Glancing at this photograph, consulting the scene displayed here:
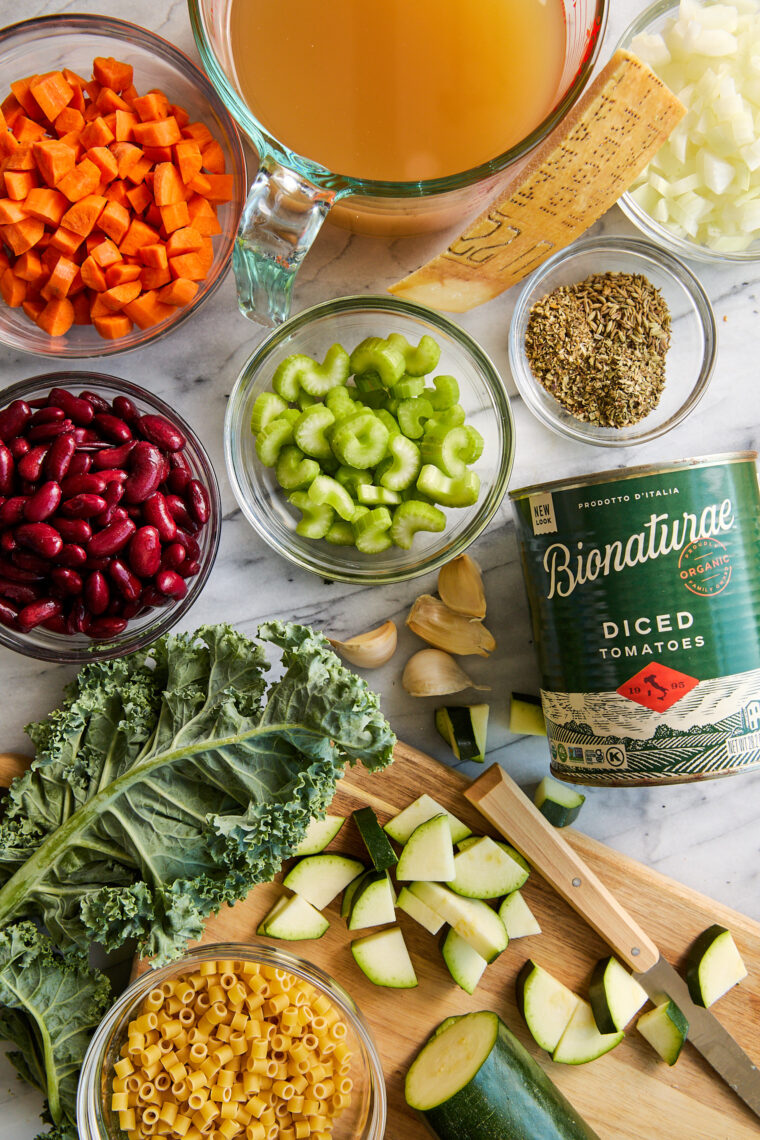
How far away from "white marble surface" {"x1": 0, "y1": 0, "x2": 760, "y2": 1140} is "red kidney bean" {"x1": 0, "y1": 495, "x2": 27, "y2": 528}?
0.37m

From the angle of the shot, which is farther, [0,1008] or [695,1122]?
[695,1122]

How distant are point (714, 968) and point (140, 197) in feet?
5.80

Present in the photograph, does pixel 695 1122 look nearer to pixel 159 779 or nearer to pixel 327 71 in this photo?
pixel 159 779

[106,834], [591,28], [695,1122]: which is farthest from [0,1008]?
[591,28]

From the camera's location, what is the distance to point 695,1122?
1672mm

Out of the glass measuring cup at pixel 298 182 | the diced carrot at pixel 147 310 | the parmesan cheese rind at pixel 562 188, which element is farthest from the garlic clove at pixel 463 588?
the diced carrot at pixel 147 310

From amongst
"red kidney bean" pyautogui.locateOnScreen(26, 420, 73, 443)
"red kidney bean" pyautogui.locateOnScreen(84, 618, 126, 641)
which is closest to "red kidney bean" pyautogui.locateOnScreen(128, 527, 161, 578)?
"red kidney bean" pyautogui.locateOnScreen(84, 618, 126, 641)

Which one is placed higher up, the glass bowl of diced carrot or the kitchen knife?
the glass bowl of diced carrot

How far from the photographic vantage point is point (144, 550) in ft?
4.75

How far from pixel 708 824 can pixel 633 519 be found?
2.66ft

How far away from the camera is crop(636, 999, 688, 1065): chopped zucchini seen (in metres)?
1.62

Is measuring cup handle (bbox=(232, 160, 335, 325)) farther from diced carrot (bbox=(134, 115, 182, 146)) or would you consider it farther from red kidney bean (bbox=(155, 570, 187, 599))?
red kidney bean (bbox=(155, 570, 187, 599))

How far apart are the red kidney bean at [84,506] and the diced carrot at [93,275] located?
39 centimetres

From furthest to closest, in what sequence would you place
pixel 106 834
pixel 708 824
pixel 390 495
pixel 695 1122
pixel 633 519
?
pixel 708 824 → pixel 695 1122 → pixel 390 495 → pixel 106 834 → pixel 633 519
